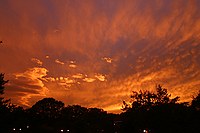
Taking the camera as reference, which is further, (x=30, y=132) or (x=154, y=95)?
(x=30, y=132)

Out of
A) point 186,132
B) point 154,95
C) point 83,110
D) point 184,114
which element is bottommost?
point 186,132

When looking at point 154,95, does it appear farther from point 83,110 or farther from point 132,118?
point 83,110

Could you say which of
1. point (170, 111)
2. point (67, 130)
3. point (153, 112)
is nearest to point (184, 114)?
point (170, 111)

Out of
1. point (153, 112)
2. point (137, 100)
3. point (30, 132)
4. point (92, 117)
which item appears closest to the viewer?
point (153, 112)

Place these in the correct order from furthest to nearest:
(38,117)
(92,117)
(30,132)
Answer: (92,117)
(38,117)
(30,132)

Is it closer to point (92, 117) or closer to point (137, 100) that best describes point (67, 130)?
point (92, 117)

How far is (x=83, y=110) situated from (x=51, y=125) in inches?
1214

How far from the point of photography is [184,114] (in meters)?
27.3

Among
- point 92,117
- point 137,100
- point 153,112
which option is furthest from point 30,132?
point 153,112

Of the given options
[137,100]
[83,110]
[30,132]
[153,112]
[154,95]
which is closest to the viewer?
[153,112]

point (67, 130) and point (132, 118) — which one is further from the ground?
point (67, 130)

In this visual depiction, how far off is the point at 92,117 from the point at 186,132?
69293 mm

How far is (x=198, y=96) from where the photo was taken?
33594 mm

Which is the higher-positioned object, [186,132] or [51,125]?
[51,125]
